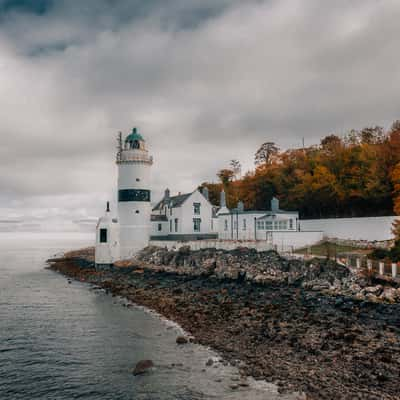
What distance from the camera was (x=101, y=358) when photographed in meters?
16.3

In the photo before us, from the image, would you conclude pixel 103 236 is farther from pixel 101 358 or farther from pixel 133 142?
pixel 101 358

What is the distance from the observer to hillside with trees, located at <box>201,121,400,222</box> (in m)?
39.1

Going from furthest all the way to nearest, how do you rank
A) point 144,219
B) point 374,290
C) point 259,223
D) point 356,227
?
point 144,219, point 259,223, point 356,227, point 374,290

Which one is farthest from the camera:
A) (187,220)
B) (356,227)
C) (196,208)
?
(196,208)

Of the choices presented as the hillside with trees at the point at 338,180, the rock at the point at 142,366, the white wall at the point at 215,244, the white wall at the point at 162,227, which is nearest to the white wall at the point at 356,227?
the hillside with trees at the point at 338,180

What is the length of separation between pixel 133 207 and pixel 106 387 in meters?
32.0

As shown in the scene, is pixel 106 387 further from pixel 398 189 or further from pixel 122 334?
pixel 398 189

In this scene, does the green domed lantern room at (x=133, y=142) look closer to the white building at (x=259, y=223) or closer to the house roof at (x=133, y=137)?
the house roof at (x=133, y=137)

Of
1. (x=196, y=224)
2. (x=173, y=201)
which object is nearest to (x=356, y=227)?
(x=196, y=224)

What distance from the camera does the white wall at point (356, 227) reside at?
1449 inches

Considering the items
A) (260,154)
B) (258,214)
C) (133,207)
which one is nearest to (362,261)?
(258,214)

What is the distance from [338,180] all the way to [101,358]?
3561 centimetres

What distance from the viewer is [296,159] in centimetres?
5359

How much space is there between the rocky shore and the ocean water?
51.5 inches
